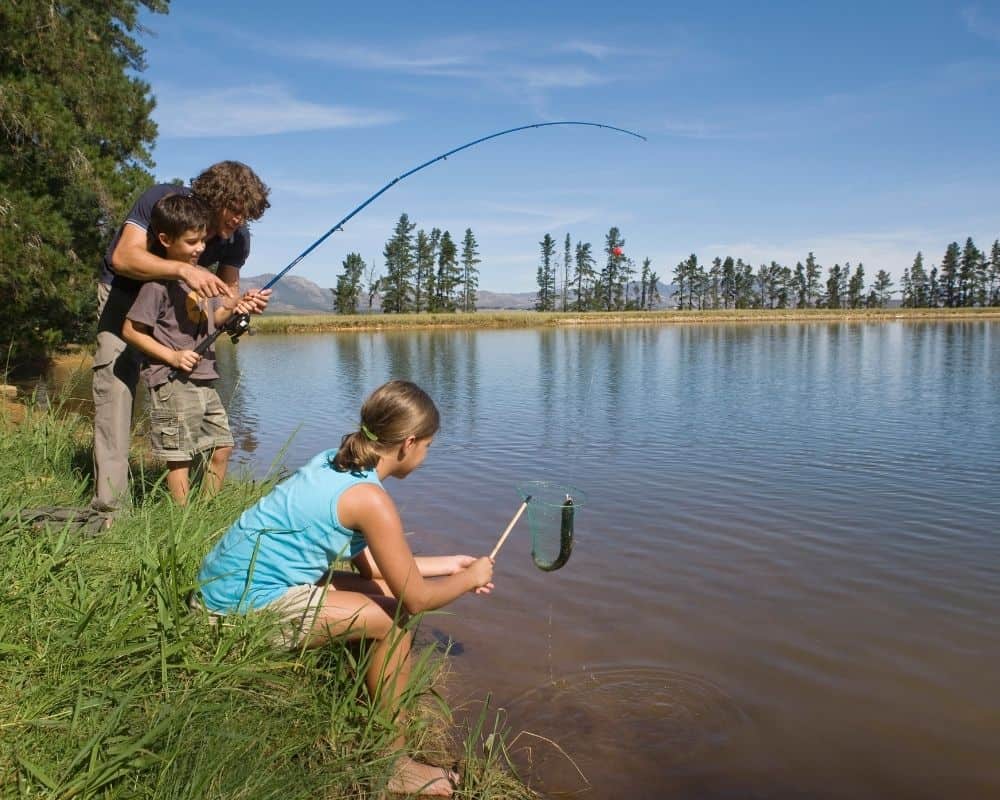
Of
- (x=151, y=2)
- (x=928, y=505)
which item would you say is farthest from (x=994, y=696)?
(x=151, y=2)

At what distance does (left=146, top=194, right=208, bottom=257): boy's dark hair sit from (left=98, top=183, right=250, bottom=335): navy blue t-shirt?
99mm

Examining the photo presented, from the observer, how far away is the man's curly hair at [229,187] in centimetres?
363

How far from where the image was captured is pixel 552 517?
3070 millimetres

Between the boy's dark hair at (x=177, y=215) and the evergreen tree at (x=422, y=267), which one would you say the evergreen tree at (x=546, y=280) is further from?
the boy's dark hair at (x=177, y=215)

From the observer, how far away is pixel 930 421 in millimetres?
11234

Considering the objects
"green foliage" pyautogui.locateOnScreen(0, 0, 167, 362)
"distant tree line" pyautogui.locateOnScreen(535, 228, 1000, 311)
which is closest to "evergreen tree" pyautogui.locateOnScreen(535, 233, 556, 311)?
"distant tree line" pyautogui.locateOnScreen(535, 228, 1000, 311)

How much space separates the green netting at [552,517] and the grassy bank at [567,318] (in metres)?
44.9

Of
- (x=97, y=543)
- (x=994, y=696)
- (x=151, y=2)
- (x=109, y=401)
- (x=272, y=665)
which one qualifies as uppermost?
(x=151, y=2)

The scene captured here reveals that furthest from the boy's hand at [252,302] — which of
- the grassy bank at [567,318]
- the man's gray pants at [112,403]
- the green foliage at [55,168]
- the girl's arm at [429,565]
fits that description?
the grassy bank at [567,318]

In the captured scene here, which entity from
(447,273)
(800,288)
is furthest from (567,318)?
(800,288)

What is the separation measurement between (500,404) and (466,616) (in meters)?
9.83

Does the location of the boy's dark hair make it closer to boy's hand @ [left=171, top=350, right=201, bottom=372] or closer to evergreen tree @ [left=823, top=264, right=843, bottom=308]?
boy's hand @ [left=171, top=350, right=201, bottom=372]

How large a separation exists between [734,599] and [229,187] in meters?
3.54

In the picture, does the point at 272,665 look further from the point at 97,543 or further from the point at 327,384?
the point at 327,384
